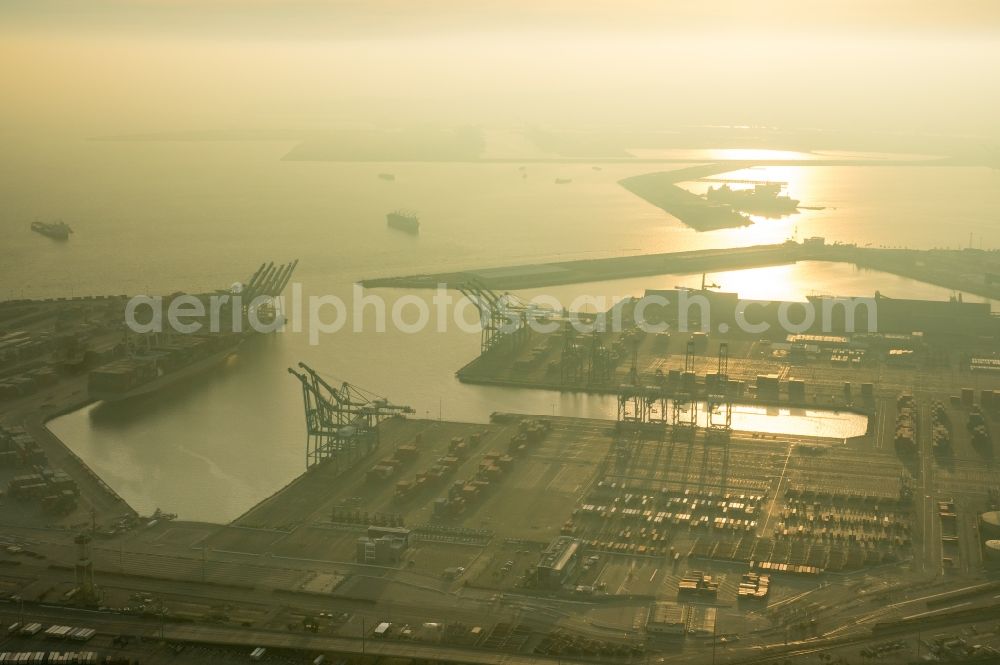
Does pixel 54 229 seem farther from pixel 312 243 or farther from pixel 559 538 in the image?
pixel 559 538

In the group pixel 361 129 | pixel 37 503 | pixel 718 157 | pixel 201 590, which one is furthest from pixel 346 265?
pixel 361 129

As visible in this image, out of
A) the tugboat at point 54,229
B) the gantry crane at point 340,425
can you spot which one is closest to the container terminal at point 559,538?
the gantry crane at point 340,425

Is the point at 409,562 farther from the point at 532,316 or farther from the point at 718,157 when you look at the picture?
the point at 718,157

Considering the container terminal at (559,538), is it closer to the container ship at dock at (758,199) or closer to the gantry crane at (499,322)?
the gantry crane at (499,322)

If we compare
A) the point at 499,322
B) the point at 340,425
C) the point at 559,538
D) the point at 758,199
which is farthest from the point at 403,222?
the point at 559,538

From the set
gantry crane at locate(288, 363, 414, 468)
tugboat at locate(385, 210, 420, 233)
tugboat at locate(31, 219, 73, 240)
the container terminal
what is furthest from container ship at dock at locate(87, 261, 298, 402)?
tugboat at locate(31, 219, 73, 240)
